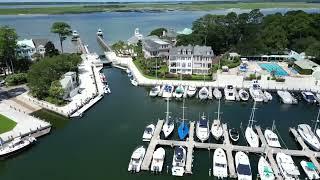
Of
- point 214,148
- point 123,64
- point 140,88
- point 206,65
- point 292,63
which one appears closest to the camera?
point 214,148

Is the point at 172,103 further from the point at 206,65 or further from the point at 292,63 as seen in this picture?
the point at 292,63

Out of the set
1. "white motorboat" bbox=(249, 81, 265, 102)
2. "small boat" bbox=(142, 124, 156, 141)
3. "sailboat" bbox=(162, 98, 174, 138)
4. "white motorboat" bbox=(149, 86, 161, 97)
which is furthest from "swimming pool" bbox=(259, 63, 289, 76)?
"small boat" bbox=(142, 124, 156, 141)

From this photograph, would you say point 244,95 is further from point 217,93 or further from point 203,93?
point 203,93

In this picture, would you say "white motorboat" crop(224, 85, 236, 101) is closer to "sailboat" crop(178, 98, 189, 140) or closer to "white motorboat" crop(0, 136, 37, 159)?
"sailboat" crop(178, 98, 189, 140)

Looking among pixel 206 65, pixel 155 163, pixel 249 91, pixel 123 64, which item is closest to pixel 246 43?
pixel 206 65

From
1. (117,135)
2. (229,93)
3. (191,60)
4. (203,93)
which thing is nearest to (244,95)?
(229,93)

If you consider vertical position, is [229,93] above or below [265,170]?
above
